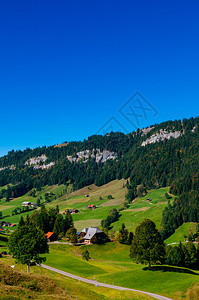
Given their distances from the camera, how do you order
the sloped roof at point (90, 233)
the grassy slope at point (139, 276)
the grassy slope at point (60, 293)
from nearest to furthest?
the grassy slope at point (60, 293) → the grassy slope at point (139, 276) → the sloped roof at point (90, 233)

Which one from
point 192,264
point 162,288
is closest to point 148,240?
point 162,288

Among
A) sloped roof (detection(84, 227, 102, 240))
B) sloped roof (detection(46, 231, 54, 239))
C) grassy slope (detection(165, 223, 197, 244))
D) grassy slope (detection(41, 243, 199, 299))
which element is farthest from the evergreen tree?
grassy slope (detection(165, 223, 197, 244))

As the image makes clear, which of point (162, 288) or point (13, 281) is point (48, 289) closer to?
point (13, 281)

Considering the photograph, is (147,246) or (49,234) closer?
(147,246)

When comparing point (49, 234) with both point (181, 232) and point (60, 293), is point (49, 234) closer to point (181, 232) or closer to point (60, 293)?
point (181, 232)

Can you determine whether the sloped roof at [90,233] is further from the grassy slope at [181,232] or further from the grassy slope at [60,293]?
the grassy slope at [60,293]

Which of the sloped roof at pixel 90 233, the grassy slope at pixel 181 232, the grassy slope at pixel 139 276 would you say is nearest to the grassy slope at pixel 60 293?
the grassy slope at pixel 139 276

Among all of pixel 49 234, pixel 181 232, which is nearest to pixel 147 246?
pixel 49 234

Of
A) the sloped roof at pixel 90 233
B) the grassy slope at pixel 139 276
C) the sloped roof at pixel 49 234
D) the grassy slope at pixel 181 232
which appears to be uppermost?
the sloped roof at pixel 49 234

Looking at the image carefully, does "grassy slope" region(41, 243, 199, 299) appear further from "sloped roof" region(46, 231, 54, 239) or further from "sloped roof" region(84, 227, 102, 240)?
"sloped roof" region(46, 231, 54, 239)

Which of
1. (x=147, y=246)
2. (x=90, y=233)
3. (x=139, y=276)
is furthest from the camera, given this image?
(x=90, y=233)

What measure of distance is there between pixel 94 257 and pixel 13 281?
84.2 metres

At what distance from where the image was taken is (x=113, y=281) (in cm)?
6981

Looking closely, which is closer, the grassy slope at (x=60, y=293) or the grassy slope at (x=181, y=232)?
the grassy slope at (x=60, y=293)
